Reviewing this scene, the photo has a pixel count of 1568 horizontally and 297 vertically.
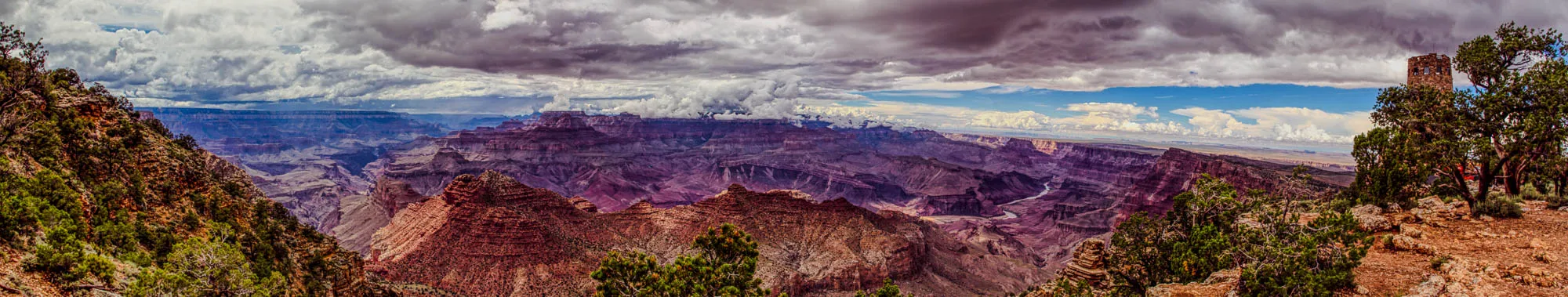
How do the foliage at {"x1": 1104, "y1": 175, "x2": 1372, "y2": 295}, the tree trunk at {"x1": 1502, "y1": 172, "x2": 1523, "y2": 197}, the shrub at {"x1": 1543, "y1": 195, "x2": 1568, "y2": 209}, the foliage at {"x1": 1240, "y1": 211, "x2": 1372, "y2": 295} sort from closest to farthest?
the foliage at {"x1": 1240, "y1": 211, "x2": 1372, "y2": 295}
the foliage at {"x1": 1104, "y1": 175, "x2": 1372, "y2": 295}
the shrub at {"x1": 1543, "y1": 195, "x2": 1568, "y2": 209}
the tree trunk at {"x1": 1502, "y1": 172, "x2": 1523, "y2": 197}

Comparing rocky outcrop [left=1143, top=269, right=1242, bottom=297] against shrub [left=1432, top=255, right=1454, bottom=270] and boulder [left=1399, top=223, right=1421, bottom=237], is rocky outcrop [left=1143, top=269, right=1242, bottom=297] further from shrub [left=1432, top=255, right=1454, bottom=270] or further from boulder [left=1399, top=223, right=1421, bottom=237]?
boulder [left=1399, top=223, right=1421, bottom=237]

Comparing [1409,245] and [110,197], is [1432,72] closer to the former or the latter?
[1409,245]

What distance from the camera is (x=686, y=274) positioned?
21.4 m

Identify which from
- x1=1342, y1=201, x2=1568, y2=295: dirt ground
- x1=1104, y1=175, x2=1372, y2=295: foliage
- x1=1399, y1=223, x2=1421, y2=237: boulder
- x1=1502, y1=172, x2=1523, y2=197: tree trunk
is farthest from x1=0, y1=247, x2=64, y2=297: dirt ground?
→ x1=1502, y1=172, x2=1523, y2=197: tree trunk

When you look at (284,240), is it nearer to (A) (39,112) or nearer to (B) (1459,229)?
(A) (39,112)

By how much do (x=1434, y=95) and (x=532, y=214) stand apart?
78107mm

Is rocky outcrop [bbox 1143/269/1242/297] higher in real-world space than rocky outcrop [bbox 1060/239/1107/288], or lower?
higher

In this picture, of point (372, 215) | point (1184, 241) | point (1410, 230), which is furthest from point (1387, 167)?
point (372, 215)

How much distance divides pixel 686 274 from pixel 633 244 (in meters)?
62.6

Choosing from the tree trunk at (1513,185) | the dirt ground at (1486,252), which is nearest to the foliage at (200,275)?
the dirt ground at (1486,252)

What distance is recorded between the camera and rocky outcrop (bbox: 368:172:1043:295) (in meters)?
64.6

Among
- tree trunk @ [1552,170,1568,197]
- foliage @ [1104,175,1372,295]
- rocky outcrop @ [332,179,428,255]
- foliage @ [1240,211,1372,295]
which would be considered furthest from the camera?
rocky outcrop @ [332,179,428,255]

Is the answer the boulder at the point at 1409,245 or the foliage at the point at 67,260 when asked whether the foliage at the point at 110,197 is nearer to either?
the foliage at the point at 67,260

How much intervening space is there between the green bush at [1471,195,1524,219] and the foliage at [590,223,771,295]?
90.6 feet
